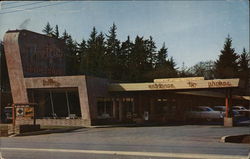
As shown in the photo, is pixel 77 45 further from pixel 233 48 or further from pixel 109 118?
pixel 109 118

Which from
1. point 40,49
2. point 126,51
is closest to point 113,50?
point 126,51

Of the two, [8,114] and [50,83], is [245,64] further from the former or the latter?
[50,83]

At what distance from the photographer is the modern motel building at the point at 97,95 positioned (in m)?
15.5

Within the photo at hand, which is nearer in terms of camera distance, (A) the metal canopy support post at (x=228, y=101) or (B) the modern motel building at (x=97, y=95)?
(B) the modern motel building at (x=97, y=95)

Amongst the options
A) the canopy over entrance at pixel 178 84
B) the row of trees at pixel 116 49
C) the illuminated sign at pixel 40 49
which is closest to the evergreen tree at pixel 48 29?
the row of trees at pixel 116 49

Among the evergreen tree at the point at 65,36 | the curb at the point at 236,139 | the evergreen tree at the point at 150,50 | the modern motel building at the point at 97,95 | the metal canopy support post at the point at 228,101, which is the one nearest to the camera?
the evergreen tree at the point at 65,36

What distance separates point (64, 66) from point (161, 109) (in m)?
4.97

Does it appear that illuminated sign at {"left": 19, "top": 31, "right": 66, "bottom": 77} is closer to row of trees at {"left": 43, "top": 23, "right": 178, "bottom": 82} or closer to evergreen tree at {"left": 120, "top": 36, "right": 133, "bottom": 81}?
row of trees at {"left": 43, "top": 23, "right": 178, "bottom": 82}

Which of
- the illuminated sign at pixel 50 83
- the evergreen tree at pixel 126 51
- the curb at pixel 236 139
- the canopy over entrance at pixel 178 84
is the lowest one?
the curb at pixel 236 139

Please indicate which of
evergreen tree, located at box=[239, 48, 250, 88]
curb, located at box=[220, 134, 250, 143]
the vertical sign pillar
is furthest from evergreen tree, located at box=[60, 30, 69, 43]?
the vertical sign pillar

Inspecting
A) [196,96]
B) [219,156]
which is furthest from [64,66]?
[219,156]

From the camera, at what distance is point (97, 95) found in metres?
23.1

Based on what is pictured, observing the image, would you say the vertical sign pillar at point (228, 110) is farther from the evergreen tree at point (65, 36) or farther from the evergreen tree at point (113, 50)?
the evergreen tree at point (65, 36)

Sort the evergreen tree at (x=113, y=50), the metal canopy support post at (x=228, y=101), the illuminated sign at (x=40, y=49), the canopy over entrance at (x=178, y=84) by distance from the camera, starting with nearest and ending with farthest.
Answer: the evergreen tree at (x=113, y=50) → the illuminated sign at (x=40, y=49) → the canopy over entrance at (x=178, y=84) → the metal canopy support post at (x=228, y=101)
